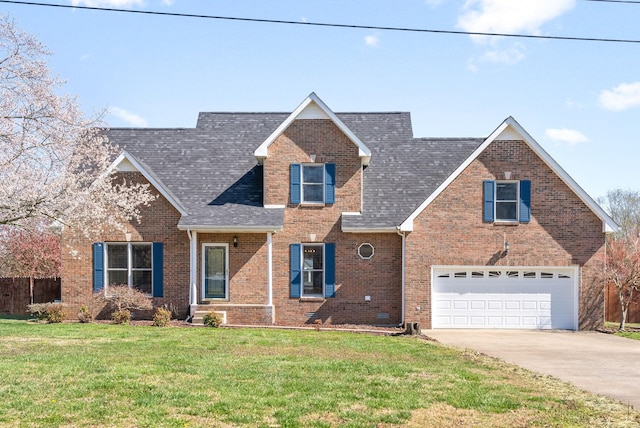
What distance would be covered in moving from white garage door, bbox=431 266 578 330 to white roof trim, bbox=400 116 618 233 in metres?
1.91

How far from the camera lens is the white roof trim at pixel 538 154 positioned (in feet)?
70.8

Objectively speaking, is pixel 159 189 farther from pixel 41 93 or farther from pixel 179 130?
pixel 41 93

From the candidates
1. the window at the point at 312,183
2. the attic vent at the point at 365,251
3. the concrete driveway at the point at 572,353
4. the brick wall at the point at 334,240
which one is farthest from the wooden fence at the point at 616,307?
the window at the point at 312,183

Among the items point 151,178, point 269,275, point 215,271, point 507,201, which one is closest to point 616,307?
point 507,201

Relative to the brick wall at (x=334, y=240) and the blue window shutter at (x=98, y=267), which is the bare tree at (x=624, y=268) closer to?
the brick wall at (x=334, y=240)

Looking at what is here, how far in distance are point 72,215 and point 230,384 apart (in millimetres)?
9388

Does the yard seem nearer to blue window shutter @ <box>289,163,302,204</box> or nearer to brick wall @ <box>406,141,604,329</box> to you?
brick wall @ <box>406,141,604,329</box>

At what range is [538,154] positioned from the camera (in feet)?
71.3

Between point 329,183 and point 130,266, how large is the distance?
7298 millimetres

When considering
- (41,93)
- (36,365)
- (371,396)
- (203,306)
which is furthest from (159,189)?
(371,396)

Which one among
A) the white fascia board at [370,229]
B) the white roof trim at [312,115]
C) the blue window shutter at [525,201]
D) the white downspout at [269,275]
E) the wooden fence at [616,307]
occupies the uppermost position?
the white roof trim at [312,115]

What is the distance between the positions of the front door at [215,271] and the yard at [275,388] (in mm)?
6471

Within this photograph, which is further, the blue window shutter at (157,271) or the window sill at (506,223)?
the blue window shutter at (157,271)

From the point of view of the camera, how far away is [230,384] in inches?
411
